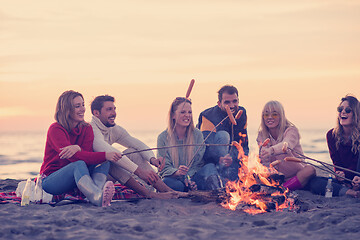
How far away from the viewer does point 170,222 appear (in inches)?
202

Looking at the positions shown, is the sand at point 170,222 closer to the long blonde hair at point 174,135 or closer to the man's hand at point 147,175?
the man's hand at point 147,175

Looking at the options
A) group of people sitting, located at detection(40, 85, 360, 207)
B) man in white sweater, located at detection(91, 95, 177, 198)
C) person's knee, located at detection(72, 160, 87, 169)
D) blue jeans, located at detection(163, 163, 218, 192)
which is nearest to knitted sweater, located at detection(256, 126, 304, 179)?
group of people sitting, located at detection(40, 85, 360, 207)

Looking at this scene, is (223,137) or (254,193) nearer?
(254,193)

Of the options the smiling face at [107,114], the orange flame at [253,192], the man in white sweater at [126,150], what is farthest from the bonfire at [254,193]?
the smiling face at [107,114]

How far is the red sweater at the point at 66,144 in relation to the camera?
6.03m

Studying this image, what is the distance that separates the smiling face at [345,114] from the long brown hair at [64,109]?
4.00 meters

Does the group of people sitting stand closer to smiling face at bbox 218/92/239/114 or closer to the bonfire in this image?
smiling face at bbox 218/92/239/114

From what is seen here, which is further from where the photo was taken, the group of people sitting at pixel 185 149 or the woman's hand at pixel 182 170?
the woman's hand at pixel 182 170

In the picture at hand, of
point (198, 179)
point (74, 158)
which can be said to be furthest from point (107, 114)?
point (198, 179)

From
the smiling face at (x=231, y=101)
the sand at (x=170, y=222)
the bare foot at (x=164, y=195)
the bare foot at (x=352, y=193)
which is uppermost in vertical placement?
the smiling face at (x=231, y=101)

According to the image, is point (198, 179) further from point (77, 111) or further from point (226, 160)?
point (77, 111)

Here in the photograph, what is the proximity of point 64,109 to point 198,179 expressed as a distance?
2.34 metres

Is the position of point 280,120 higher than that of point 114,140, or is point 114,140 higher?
point 280,120

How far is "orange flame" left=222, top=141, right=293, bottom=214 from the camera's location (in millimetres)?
5805
